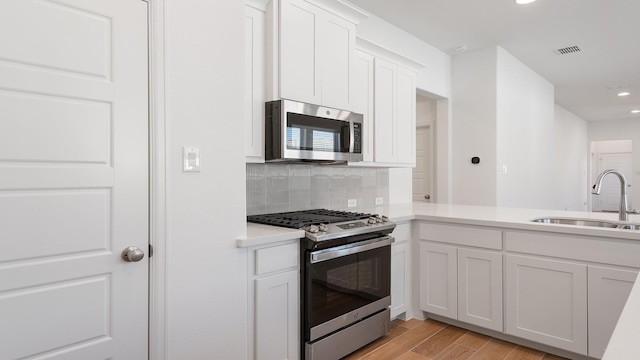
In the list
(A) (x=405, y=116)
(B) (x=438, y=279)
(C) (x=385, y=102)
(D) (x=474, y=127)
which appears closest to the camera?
(B) (x=438, y=279)

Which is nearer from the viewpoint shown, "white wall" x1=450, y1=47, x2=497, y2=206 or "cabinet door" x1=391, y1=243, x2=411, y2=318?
"cabinet door" x1=391, y1=243, x2=411, y2=318

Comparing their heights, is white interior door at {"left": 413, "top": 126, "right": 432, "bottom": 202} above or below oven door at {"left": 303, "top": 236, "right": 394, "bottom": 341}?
above

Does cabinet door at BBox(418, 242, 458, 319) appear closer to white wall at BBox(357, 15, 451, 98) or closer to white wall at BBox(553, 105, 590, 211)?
white wall at BBox(357, 15, 451, 98)

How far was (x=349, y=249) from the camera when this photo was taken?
239 cm

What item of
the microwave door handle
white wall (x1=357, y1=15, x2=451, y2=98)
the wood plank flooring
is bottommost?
the wood plank flooring

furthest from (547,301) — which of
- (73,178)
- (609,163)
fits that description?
(609,163)

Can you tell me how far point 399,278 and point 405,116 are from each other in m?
1.50

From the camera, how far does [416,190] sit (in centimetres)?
536

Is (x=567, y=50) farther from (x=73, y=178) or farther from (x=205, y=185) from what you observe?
(x=73, y=178)

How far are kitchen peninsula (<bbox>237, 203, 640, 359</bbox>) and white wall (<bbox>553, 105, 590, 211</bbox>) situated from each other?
6.09m

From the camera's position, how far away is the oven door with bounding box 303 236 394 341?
217cm

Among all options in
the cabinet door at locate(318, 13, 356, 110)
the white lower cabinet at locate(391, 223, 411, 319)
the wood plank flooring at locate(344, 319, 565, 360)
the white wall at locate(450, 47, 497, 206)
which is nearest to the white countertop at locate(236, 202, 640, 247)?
the white lower cabinet at locate(391, 223, 411, 319)

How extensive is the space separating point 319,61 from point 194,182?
4.40 feet

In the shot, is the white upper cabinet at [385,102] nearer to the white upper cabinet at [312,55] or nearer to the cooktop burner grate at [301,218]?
the white upper cabinet at [312,55]
